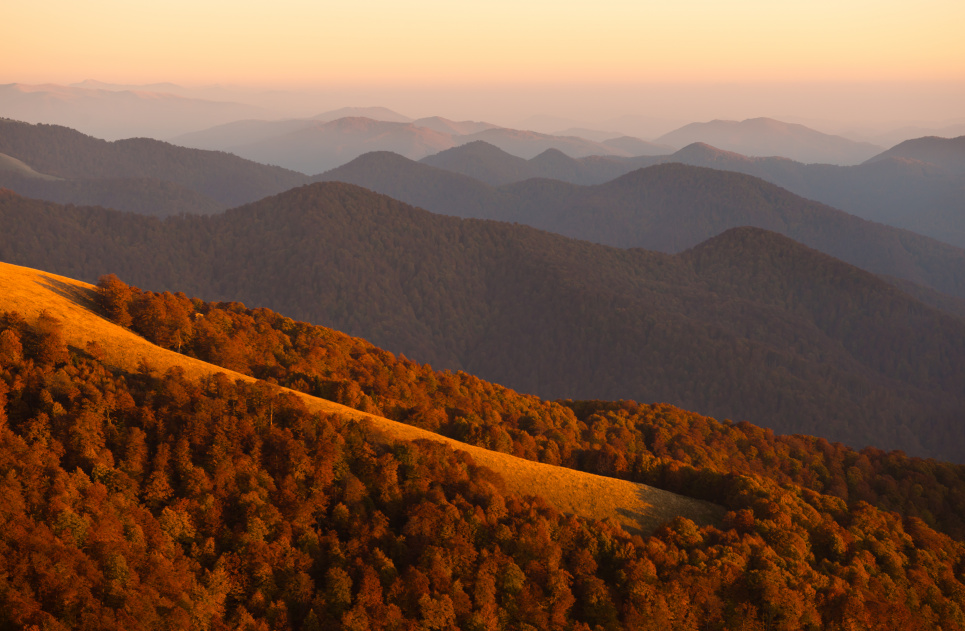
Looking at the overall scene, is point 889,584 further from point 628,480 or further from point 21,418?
point 21,418

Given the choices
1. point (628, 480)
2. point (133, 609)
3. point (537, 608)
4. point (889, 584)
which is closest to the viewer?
point (133, 609)

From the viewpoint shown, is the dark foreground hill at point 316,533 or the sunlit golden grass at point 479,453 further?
the sunlit golden grass at point 479,453

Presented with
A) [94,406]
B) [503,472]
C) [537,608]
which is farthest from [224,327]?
[537,608]

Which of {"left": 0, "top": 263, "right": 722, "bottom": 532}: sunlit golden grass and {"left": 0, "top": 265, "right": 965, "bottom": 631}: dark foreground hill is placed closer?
{"left": 0, "top": 265, "right": 965, "bottom": 631}: dark foreground hill

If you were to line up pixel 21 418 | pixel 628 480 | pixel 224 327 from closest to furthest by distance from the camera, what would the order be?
pixel 21 418 < pixel 628 480 < pixel 224 327
